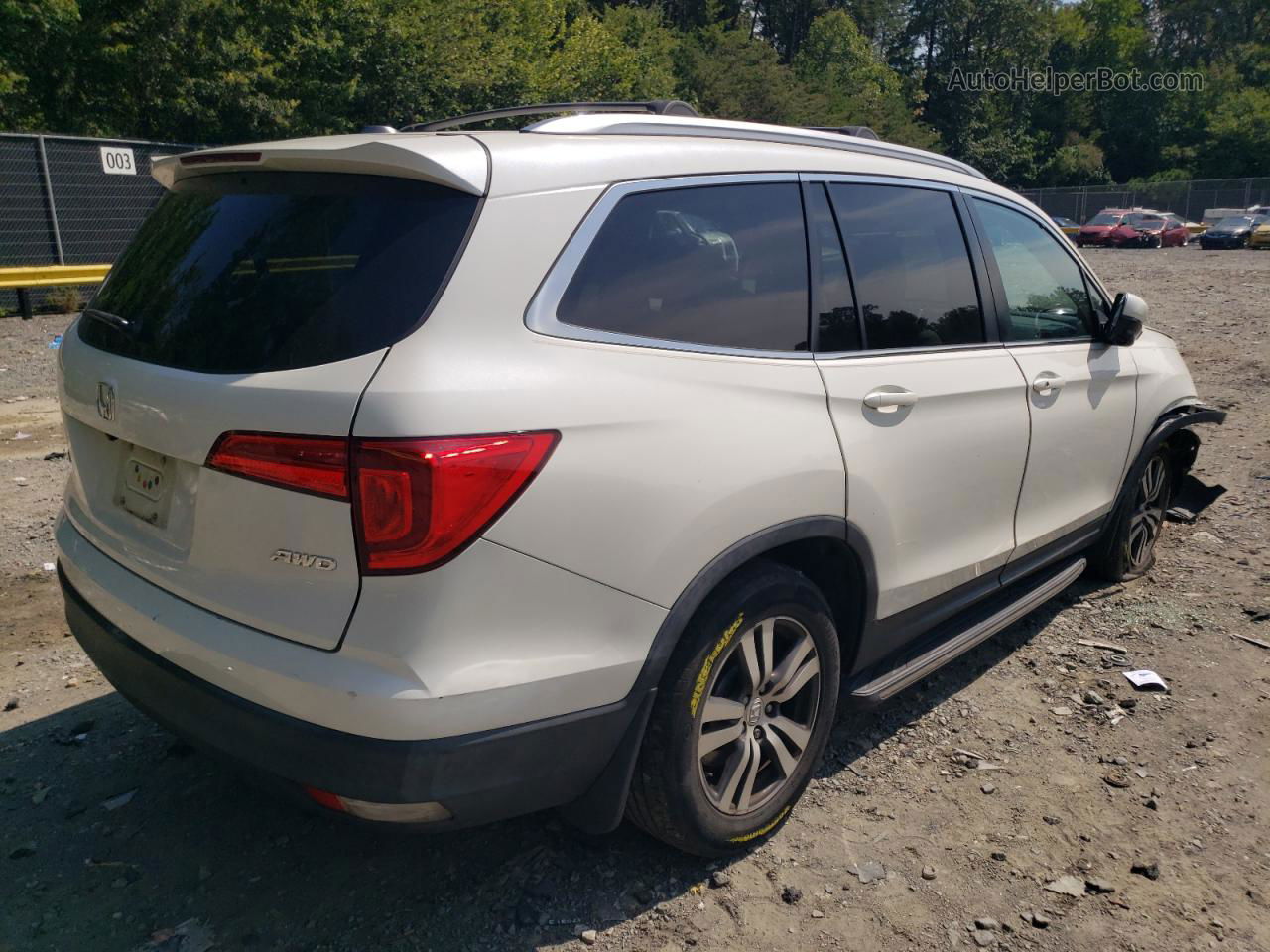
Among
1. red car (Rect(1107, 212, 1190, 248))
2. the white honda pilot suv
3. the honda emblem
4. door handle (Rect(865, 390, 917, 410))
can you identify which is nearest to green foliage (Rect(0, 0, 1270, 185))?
red car (Rect(1107, 212, 1190, 248))

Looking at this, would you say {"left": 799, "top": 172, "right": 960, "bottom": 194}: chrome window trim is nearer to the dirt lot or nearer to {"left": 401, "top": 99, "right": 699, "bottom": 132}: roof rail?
{"left": 401, "top": 99, "right": 699, "bottom": 132}: roof rail

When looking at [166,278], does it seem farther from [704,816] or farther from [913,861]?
[913,861]

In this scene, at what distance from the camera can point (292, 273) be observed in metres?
2.24

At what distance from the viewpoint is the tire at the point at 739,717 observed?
2.48 m

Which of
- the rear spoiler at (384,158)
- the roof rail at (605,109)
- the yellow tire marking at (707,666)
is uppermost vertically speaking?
the roof rail at (605,109)

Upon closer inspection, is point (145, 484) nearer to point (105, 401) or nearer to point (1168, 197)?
point (105, 401)

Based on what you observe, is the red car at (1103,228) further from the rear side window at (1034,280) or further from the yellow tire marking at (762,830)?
the yellow tire marking at (762,830)

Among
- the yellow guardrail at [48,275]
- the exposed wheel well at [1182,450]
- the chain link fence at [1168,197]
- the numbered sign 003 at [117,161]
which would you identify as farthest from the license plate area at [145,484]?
the chain link fence at [1168,197]

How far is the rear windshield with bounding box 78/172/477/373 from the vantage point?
6.91 feet

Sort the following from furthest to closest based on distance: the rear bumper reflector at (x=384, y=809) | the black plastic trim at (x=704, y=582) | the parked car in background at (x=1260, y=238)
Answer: the parked car in background at (x=1260, y=238)
the black plastic trim at (x=704, y=582)
the rear bumper reflector at (x=384, y=809)

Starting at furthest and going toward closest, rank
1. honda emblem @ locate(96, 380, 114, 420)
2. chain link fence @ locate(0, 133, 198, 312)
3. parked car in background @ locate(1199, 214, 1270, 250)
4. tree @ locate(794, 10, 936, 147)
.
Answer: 1. tree @ locate(794, 10, 936, 147)
2. parked car in background @ locate(1199, 214, 1270, 250)
3. chain link fence @ locate(0, 133, 198, 312)
4. honda emblem @ locate(96, 380, 114, 420)

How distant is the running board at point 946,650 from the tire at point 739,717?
0.60 feet

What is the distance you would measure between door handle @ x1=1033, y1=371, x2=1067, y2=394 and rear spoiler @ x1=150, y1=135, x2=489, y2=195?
234cm

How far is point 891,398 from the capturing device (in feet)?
9.79
